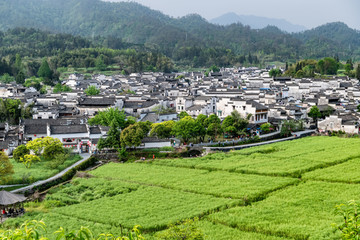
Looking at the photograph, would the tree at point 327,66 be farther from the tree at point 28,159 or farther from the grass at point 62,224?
the grass at point 62,224

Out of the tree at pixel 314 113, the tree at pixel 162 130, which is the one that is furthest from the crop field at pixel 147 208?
the tree at pixel 314 113

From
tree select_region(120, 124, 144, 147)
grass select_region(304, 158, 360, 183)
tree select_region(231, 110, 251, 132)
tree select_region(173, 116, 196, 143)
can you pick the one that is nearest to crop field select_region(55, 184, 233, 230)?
grass select_region(304, 158, 360, 183)

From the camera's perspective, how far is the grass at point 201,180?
68.5 ft

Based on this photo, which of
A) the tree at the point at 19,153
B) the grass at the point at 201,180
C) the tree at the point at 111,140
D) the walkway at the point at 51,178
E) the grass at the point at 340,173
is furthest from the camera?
the tree at the point at 111,140

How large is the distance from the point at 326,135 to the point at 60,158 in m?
23.1

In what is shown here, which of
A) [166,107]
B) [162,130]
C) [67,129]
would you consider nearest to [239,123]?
[162,130]

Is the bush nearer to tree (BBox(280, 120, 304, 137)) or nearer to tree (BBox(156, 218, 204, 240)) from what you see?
tree (BBox(156, 218, 204, 240))

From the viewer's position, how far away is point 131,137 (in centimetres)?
3052

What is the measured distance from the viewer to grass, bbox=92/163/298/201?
20875mm

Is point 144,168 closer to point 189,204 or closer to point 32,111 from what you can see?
point 189,204

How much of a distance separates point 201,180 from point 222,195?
3.26m

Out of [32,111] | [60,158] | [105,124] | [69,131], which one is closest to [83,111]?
[32,111]

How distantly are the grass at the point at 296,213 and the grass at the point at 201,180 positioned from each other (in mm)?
1192

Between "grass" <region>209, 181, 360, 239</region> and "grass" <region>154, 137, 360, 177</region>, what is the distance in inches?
150
